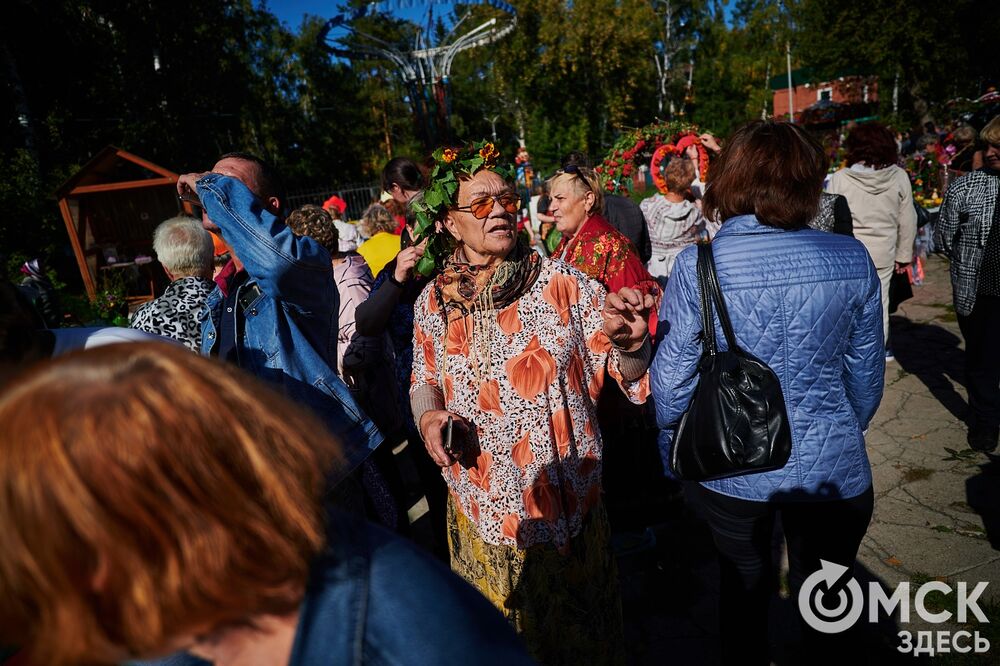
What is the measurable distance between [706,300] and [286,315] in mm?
1414

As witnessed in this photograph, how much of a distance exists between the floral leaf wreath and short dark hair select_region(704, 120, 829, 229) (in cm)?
83

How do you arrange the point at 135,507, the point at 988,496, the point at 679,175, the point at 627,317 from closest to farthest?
the point at 135,507 < the point at 627,317 < the point at 988,496 < the point at 679,175

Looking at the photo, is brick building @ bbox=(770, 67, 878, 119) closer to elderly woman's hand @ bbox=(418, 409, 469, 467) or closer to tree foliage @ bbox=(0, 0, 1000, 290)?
tree foliage @ bbox=(0, 0, 1000, 290)

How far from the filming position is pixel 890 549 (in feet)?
10.4

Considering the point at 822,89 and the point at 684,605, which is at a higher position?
the point at 822,89

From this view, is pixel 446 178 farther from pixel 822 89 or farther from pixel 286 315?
pixel 822 89

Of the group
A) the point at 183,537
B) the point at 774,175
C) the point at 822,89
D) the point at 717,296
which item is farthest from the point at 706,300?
the point at 822,89

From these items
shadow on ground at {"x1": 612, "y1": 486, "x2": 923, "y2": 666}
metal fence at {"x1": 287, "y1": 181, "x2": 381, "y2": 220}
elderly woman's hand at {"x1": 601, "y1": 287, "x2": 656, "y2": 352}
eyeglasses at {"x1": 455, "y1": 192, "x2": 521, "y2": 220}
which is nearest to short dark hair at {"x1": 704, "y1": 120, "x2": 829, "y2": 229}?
elderly woman's hand at {"x1": 601, "y1": 287, "x2": 656, "y2": 352}

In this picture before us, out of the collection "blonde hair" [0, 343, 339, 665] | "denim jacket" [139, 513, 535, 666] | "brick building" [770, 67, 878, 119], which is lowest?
"denim jacket" [139, 513, 535, 666]

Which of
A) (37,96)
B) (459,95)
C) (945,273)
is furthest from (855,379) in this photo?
(459,95)

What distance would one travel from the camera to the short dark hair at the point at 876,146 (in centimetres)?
442

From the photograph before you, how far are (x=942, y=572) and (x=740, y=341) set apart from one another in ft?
6.56

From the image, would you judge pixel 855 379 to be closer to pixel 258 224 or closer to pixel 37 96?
pixel 258 224

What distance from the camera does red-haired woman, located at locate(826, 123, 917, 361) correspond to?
175 inches
